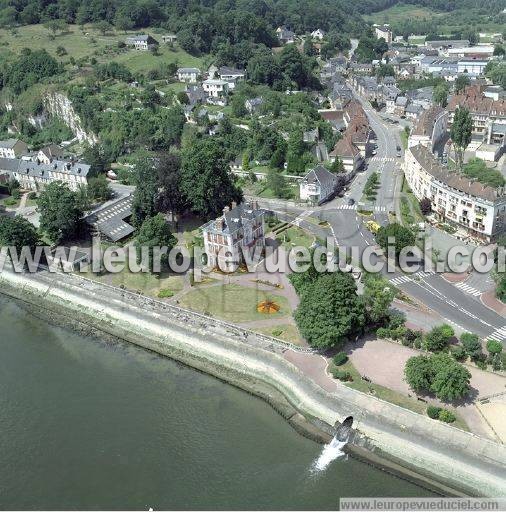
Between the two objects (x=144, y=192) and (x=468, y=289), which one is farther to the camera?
(x=144, y=192)

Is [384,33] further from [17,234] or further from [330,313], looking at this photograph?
[330,313]

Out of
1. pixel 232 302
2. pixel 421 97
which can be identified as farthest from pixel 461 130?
pixel 232 302

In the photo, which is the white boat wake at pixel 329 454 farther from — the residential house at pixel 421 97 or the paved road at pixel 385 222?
the residential house at pixel 421 97

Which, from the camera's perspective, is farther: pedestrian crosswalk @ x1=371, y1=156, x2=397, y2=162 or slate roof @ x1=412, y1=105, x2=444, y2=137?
pedestrian crosswalk @ x1=371, y1=156, x2=397, y2=162

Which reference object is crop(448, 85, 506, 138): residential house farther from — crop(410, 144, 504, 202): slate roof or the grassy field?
the grassy field

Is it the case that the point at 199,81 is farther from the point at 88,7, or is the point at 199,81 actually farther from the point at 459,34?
the point at 459,34

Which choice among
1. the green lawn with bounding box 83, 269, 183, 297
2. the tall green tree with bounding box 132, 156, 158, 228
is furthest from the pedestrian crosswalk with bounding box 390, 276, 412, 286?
the tall green tree with bounding box 132, 156, 158, 228

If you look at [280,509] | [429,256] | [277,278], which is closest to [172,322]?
[277,278]

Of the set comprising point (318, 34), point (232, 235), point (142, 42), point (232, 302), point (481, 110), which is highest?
point (318, 34)
